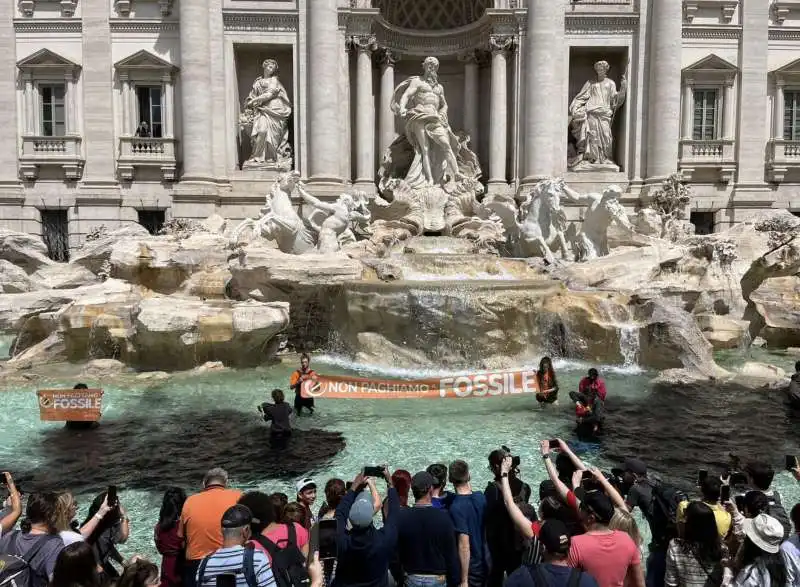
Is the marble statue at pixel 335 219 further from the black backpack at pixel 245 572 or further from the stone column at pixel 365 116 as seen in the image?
the black backpack at pixel 245 572

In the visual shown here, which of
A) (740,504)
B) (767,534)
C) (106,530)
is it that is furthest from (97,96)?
(767,534)

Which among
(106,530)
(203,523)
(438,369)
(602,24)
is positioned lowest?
(438,369)

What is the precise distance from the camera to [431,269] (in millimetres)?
13039

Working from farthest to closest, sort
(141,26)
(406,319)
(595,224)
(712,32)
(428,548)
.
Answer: (712,32) < (141,26) < (595,224) < (406,319) < (428,548)

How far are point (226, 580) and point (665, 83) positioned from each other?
61.5 ft

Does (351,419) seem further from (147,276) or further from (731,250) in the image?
(731,250)

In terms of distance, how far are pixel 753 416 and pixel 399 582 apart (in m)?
6.42

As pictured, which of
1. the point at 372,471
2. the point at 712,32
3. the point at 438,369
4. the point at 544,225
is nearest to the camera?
the point at 372,471

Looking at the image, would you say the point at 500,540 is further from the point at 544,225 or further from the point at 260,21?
the point at 260,21

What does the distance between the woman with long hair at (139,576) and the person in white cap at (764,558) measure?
2580mm

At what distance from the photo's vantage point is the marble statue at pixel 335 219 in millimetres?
13804

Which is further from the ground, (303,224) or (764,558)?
(303,224)

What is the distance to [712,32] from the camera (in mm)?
18453

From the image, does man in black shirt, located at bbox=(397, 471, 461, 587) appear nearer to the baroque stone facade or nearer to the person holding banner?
the person holding banner
